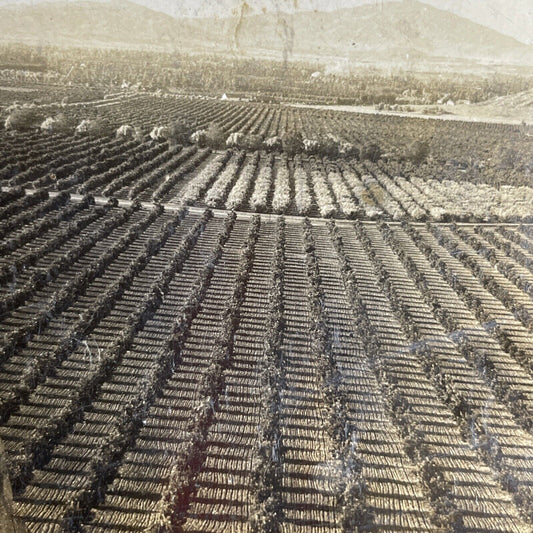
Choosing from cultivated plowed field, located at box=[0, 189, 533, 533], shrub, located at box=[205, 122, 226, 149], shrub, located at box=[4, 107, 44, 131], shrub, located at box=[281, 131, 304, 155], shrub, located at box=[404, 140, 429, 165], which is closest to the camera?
cultivated plowed field, located at box=[0, 189, 533, 533]

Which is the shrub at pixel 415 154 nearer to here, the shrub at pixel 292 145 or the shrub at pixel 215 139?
the shrub at pixel 292 145

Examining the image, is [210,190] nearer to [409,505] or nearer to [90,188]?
[90,188]

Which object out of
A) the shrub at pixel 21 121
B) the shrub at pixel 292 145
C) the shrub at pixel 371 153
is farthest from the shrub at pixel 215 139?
the shrub at pixel 21 121

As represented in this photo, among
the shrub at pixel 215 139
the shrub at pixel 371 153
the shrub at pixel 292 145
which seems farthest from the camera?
the shrub at pixel 371 153

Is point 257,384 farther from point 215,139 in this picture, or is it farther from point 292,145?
point 215,139

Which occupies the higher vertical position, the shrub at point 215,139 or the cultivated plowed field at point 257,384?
the shrub at point 215,139

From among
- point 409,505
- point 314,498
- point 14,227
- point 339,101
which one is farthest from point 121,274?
point 339,101

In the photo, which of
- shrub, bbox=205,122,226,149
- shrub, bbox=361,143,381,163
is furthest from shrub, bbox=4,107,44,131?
shrub, bbox=361,143,381,163

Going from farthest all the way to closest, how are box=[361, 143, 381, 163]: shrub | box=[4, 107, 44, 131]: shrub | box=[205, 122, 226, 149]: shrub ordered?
box=[4, 107, 44, 131]: shrub
box=[361, 143, 381, 163]: shrub
box=[205, 122, 226, 149]: shrub

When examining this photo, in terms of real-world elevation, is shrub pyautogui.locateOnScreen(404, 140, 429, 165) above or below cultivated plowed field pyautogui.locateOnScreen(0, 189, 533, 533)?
above

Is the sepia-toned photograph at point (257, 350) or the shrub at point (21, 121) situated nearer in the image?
the sepia-toned photograph at point (257, 350)

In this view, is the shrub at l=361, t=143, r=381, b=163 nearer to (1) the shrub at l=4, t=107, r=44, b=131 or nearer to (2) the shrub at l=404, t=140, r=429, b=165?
(2) the shrub at l=404, t=140, r=429, b=165
